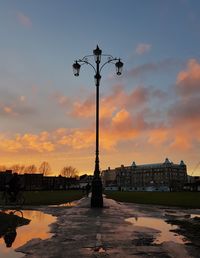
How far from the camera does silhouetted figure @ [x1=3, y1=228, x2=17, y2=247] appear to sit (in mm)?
10770

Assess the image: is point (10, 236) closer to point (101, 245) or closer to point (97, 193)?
point (101, 245)

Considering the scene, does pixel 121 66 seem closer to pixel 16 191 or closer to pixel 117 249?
pixel 16 191

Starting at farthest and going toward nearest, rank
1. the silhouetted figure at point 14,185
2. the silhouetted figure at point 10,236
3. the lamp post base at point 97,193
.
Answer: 1. the silhouetted figure at point 14,185
2. the lamp post base at point 97,193
3. the silhouetted figure at point 10,236

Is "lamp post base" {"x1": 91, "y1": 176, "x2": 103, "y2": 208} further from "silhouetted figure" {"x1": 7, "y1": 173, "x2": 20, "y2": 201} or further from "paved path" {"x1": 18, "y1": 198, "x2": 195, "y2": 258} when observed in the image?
"paved path" {"x1": 18, "y1": 198, "x2": 195, "y2": 258}

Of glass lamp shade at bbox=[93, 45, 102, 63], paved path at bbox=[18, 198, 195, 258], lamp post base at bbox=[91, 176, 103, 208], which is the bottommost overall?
paved path at bbox=[18, 198, 195, 258]

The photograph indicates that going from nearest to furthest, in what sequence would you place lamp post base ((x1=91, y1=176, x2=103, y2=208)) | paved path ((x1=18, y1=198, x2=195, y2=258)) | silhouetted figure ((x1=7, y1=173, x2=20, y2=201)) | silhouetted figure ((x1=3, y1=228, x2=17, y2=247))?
paved path ((x1=18, y1=198, x2=195, y2=258)) → silhouetted figure ((x1=3, y1=228, x2=17, y2=247)) → lamp post base ((x1=91, y1=176, x2=103, y2=208)) → silhouetted figure ((x1=7, y1=173, x2=20, y2=201))

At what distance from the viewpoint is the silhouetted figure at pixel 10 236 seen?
10770mm

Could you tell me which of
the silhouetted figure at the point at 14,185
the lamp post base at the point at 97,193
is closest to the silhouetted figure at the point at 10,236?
the lamp post base at the point at 97,193

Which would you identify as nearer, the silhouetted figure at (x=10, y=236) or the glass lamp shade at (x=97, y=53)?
the silhouetted figure at (x=10, y=236)

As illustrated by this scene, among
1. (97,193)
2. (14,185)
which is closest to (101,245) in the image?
(97,193)

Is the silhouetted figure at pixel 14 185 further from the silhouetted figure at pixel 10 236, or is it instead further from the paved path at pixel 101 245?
the paved path at pixel 101 245

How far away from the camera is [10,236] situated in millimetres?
12102

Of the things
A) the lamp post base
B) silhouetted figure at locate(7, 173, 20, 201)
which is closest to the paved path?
the lamp post base

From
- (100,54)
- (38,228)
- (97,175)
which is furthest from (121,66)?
(38,228)
